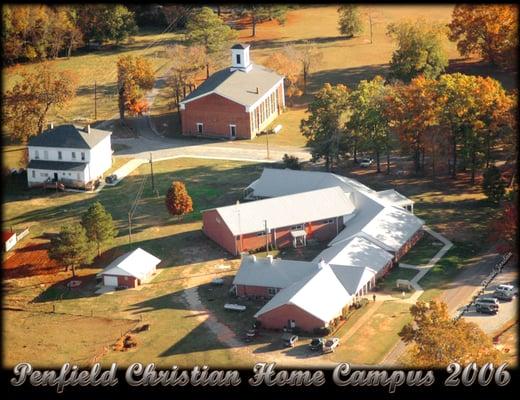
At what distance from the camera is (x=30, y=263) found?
74.1m

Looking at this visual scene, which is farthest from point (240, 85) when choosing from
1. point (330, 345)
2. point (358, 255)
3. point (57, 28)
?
point (330, 345)

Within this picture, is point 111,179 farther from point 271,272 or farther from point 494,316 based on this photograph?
point 494,316

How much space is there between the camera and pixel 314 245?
2958 inches

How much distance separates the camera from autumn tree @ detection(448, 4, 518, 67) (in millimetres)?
107562

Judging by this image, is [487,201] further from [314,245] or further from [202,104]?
[202,104]

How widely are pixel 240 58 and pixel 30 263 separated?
38400 millimetres

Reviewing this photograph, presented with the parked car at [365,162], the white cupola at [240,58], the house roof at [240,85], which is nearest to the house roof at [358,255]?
the parked car at [365,162]

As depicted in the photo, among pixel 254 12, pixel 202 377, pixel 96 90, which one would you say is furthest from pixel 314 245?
pixel 254 12

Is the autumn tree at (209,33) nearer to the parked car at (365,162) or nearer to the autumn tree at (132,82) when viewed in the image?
the autumn tree at (132,82)

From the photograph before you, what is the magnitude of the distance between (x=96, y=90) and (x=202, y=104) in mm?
20528

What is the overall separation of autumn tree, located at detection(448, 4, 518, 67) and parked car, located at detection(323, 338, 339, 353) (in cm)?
5772

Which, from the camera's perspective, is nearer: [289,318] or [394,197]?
[289,318]

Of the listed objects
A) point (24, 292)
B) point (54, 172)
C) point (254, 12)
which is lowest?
point (24, 292)

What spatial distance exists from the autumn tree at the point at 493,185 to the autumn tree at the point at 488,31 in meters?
33.4
